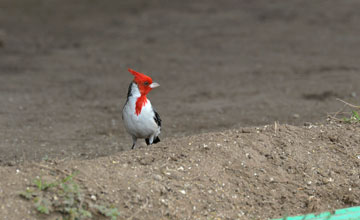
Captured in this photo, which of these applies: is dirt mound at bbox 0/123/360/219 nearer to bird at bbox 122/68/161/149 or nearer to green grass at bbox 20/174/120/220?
green grass at bbox 20/174/120/220

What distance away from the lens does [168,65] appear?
1007 centimetres

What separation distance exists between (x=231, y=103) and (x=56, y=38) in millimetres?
6039

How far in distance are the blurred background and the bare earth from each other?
0.03m

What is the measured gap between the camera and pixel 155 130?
5023mm

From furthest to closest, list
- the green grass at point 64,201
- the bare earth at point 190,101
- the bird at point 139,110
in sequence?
the bird at point 139,110 < the bare earth at point 190,101 < the green grass at point 64,201

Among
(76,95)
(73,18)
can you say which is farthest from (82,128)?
(73,18)

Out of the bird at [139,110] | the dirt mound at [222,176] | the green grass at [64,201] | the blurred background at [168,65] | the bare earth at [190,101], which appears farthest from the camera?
the blurred background at [168,65]

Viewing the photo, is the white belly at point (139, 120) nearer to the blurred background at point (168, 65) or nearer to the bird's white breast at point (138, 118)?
the bird's white breast at point (138, 118)

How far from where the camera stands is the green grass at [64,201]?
11.1 feet

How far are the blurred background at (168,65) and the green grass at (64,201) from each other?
0.95 m

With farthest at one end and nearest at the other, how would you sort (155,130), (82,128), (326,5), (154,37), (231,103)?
(326,5) → (154,37) → (231,103) → (82,128) → (155,130)

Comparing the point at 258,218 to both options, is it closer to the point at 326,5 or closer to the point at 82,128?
the point at 82,128

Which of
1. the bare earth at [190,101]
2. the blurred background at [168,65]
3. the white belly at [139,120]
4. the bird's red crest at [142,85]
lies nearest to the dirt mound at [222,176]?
the bare earth at [190,101]

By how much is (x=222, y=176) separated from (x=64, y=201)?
46.5 inches
